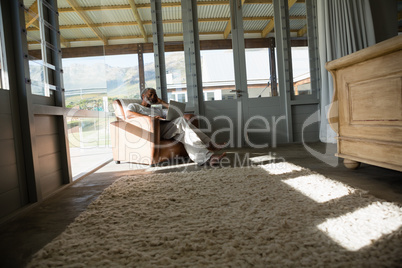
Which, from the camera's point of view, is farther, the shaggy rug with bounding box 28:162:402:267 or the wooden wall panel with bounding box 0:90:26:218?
the wooden wall panel with bounding box 0:90:26:218

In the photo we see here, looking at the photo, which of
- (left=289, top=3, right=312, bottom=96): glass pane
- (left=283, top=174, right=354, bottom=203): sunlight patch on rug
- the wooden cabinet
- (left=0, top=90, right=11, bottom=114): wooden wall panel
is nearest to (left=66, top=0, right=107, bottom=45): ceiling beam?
(left=0, top=90, right=11, bottom=114): wooden wall panel

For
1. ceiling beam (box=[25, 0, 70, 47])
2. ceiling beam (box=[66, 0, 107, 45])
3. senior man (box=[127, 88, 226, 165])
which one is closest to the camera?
ceiling beam (box=[25, 0, 70, 47])

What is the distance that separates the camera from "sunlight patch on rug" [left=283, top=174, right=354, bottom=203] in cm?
154

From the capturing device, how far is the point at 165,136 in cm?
316

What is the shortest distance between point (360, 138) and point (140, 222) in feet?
5.60

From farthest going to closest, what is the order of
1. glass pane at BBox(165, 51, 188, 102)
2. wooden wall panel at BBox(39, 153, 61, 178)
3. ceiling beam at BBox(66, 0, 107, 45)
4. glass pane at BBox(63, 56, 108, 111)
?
1. glass pane at BBox(165, 51, 188, 102)
2. ceiling beam at BBox(66, 0, 107, 45)
3. glass pane at BBox(63, 56, 108, 111)
4. wooden wall panel at BBox(39, 153, 61, 178)

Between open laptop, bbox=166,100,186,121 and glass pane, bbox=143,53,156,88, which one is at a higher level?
glass pane, bbox=143,53,156,88

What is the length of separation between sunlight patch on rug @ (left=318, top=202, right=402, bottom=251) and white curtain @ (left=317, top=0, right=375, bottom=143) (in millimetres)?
2365

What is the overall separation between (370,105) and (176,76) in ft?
10.6

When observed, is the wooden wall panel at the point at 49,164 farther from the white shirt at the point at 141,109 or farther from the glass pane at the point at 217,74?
the glass pane at the point at 217,74

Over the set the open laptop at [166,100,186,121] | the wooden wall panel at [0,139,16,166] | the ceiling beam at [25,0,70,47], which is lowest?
the wooden wall panel at [0,139,16,166]

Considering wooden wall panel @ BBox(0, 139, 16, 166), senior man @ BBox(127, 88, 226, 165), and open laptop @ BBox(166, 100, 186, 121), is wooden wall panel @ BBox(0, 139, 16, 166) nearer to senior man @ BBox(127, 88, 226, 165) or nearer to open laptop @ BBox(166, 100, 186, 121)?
senior man @ BBox(127, 88, 226, 165)

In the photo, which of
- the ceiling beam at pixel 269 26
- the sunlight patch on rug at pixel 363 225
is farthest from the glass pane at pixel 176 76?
the sunlight patch on rug at pixel 363 225

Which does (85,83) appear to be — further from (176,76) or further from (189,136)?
(176,76)
